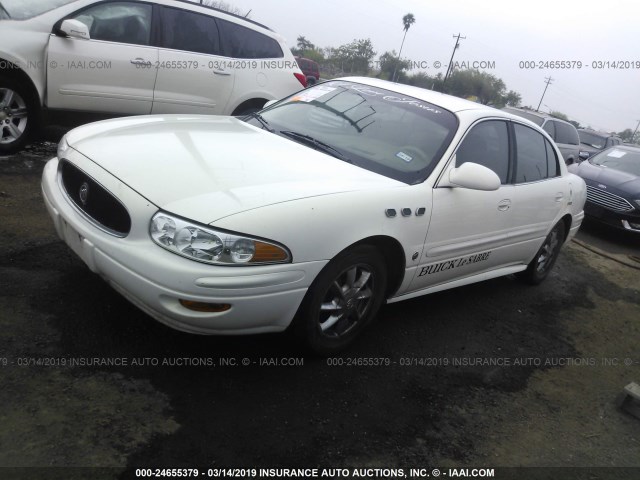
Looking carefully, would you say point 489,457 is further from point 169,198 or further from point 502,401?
point 169,198

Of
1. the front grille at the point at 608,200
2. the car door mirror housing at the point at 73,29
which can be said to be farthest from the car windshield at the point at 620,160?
the car door mirror housing at the point at 73,29

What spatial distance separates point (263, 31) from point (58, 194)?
4.67 meters

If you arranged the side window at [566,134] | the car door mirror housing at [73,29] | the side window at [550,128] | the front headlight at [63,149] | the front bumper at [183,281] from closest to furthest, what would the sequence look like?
the front bumper at [183,281], the front headlight at [63,149], the car door mirror housing at [73,29], the side window at [550,128], the side window at [566,134]

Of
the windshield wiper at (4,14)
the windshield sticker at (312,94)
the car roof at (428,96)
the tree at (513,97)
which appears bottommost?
the tree at (513,97)

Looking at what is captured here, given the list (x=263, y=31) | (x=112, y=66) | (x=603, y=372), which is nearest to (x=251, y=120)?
(x=112, y=66)

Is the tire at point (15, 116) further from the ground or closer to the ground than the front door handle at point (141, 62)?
closer to the ground

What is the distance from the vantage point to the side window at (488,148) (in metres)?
3.67

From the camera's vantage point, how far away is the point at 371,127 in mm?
3680

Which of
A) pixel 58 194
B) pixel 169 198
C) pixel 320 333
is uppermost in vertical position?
pixel 169 198

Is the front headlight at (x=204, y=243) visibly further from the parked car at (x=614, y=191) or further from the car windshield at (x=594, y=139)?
the car windshield at (x=594, y=139)

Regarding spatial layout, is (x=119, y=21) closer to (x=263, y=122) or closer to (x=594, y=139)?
(x=263, y=122)

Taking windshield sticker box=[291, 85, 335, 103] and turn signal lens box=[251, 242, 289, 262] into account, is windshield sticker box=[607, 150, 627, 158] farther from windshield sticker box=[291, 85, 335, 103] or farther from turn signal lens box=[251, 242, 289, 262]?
turn signal lens box=[251, 242, 289, 262]

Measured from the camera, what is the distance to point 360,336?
355 centimetres

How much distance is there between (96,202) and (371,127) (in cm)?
180
